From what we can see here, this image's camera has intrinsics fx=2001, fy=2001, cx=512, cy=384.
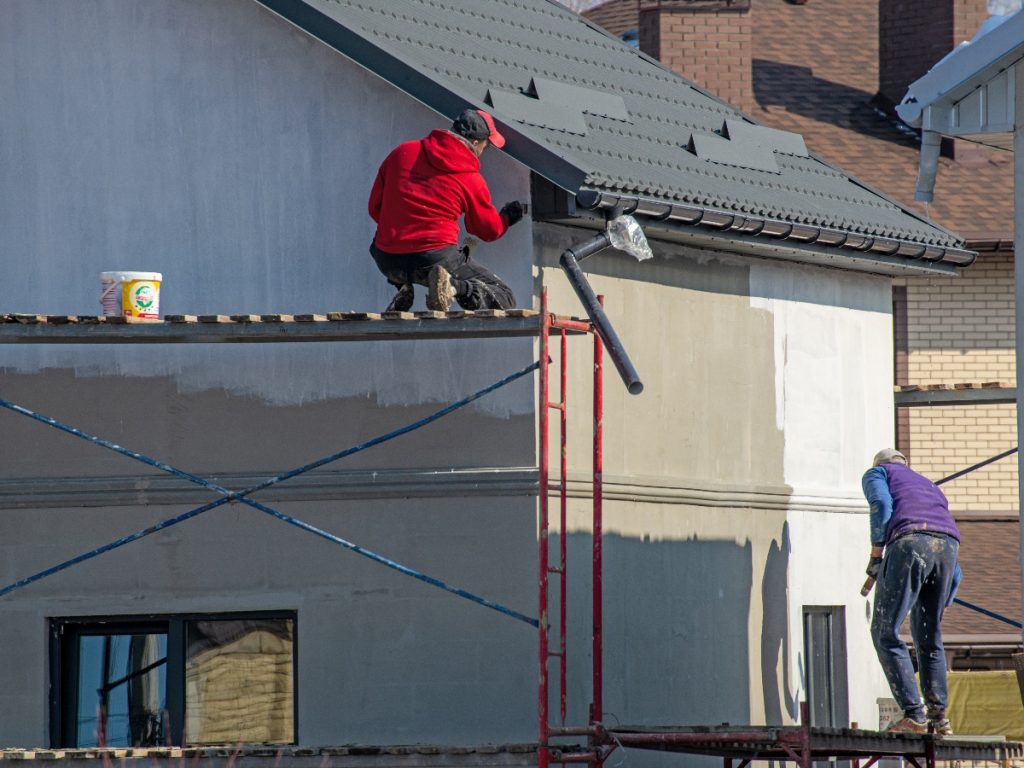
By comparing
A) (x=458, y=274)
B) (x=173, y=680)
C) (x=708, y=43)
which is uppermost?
(x=708, y=43)

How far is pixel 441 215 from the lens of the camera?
1096cm

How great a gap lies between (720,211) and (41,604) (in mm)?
4606

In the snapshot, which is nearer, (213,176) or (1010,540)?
(213,176)

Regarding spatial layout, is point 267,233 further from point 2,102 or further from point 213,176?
point 2,102

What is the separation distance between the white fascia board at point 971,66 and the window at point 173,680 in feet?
15.1

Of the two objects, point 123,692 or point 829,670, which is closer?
point 123,692

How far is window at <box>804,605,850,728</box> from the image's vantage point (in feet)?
44.5

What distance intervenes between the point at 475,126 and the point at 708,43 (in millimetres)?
11126

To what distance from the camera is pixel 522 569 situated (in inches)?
442

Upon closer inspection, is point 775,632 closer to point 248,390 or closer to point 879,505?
point 879,505

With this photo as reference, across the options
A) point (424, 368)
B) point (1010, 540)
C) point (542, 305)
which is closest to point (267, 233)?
point (424, 368)

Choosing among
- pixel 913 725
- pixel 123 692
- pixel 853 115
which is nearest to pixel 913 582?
pixel 913 725

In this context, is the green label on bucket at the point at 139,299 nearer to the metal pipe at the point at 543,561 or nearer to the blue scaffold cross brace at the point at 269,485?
the blue scaffold cross brace at the point at 269,485

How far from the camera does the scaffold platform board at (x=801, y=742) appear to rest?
10.0 metres
